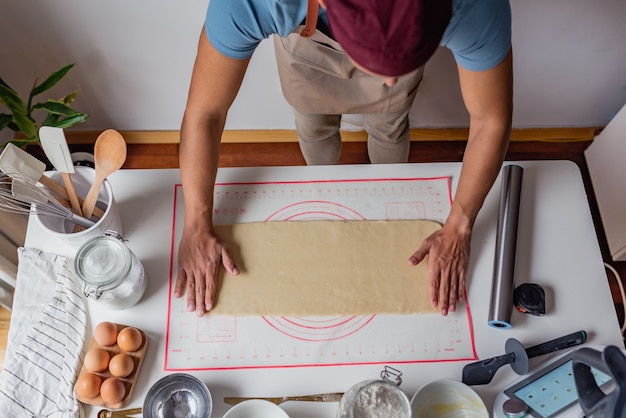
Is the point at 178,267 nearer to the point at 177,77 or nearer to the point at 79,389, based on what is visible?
the point at 79,389

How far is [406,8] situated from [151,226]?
2.02ft

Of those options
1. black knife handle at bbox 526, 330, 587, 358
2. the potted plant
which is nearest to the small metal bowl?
black knife handle at bbox 526, 330, 587, 358

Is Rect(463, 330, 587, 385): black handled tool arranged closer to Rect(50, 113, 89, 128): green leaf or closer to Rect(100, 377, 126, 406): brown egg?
Rect(100, 377, 126, 406): brown egg

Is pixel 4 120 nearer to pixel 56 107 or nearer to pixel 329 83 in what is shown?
pixel 56 107

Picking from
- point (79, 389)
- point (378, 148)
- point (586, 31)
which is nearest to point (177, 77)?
point (378, 148)

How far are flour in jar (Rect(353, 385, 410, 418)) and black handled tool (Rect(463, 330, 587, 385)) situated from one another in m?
0.14

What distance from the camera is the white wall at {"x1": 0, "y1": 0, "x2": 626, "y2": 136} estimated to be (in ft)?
4.34

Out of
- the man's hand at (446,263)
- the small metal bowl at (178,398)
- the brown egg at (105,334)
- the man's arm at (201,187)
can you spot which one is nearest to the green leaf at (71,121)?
the man's arm at (201,187)

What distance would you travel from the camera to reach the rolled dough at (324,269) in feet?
3.01

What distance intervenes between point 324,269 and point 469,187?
28cm

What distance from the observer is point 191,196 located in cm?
95

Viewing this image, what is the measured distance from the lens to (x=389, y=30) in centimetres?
57

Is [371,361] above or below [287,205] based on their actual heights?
below

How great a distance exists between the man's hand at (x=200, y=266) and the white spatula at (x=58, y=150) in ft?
0.68
